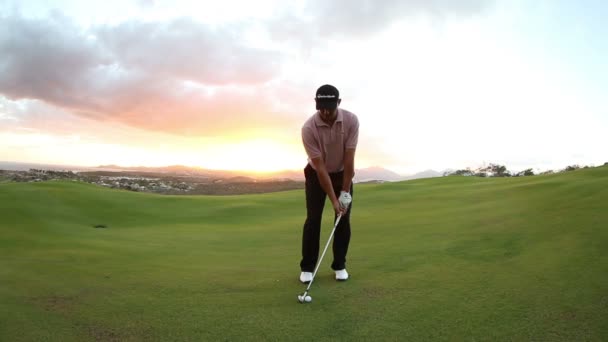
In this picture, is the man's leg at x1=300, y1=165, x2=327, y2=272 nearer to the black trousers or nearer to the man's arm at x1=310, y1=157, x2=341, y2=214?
the black trousers

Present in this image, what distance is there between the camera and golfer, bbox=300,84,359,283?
4.23 meters

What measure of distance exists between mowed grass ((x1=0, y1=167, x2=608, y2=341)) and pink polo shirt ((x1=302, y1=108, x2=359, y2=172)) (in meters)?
1.30

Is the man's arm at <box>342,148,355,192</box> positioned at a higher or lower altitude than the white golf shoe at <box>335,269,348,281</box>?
higher

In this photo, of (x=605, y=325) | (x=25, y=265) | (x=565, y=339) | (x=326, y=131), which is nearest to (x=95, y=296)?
(x=25, y=265)

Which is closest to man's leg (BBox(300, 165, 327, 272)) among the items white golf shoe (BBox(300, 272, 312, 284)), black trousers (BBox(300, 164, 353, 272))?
black trousers (BBox(300, 164, 353, 272))

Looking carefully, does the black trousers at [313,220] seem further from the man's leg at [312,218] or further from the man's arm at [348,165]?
the man's arm at [348,165]

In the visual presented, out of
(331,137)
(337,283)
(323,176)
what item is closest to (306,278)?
(337,283)

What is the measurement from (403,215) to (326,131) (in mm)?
5406

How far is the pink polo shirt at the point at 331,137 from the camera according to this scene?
4.28 m

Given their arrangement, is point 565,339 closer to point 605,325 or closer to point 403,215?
point 605,325

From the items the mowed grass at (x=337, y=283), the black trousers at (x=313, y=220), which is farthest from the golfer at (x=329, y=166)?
the mowed grass at (x=337, y=283)

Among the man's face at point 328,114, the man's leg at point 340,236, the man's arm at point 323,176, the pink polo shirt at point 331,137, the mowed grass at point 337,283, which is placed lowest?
the mowed grass at point 337,283

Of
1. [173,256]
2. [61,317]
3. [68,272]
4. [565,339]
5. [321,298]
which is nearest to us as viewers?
[565,339]

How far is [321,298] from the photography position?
12.4ft
